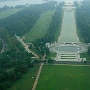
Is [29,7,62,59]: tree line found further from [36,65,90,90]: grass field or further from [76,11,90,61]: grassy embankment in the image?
[76,11,90,61]: grassy embankment

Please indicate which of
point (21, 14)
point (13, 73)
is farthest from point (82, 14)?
point (13, 73)

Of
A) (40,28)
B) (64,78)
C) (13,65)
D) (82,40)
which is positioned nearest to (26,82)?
(64,78)

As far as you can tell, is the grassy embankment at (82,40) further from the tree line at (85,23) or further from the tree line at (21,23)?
the tree line at (21,23)

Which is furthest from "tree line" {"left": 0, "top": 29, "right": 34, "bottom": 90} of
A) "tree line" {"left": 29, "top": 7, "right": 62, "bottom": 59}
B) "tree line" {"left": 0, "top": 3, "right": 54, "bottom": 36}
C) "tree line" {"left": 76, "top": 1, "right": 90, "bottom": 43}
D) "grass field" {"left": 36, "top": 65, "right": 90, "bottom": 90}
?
"tree line" {"left": 76, "top": 1, "right": 90, "bottom": 43}

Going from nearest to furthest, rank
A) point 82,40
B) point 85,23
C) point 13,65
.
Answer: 1. point 13,65
2. point 82,40
3. point 85,23

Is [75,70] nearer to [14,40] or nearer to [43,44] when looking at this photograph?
[43,44]

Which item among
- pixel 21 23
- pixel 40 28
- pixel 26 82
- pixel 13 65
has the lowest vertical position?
pixel 40 28

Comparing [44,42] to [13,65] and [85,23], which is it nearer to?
[13,65]
